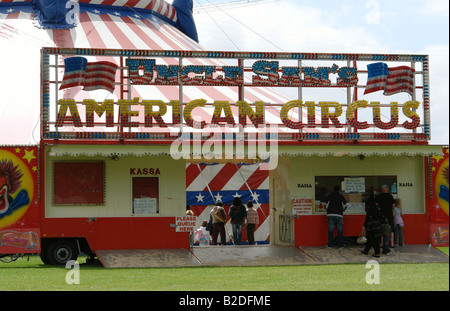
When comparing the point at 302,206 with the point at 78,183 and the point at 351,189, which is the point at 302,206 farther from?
the point at 78,183

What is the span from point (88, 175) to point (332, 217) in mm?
5664

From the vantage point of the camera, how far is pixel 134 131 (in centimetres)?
1897

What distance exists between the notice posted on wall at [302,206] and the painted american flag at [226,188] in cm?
741

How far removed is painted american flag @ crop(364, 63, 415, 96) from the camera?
1961cm

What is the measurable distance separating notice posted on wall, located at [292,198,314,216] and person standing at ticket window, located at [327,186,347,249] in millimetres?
645

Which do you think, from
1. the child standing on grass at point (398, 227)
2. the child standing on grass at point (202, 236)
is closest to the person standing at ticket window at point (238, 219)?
the child standing on grass at point (202, 236)

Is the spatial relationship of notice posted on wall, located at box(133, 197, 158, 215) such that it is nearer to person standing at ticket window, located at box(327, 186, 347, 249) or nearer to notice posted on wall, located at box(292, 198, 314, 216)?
notice posted on wall, located at box(292, 198, 314, 216)

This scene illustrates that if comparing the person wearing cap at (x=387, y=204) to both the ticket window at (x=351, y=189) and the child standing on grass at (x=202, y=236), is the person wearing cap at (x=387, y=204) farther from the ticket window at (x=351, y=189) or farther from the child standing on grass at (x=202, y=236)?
the child standing on grass at (x=202, y=236)

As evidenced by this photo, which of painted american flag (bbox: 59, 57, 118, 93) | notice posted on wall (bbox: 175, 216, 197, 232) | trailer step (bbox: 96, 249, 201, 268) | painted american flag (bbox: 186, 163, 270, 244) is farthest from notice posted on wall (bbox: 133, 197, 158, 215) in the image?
painted american flag (bbox: 186, 163, 270, 244)

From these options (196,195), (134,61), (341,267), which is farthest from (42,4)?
(341,267)

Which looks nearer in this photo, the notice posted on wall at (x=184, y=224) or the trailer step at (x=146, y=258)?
the trailer step at (x=146, y=258)

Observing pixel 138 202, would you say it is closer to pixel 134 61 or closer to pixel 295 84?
pixel 134 61

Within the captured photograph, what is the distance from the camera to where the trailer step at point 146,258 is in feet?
56.1

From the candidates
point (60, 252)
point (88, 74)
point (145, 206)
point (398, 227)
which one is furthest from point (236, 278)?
point (88, 74)
